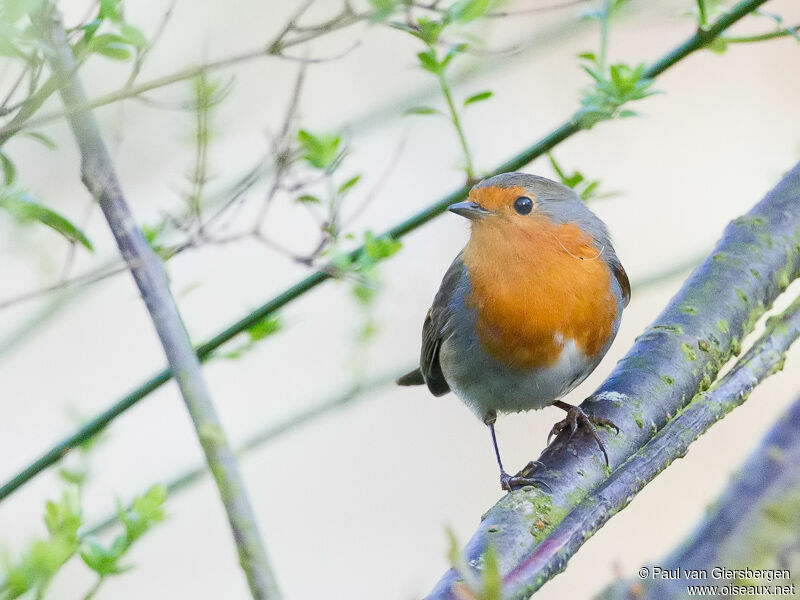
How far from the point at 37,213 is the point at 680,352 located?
1314mm

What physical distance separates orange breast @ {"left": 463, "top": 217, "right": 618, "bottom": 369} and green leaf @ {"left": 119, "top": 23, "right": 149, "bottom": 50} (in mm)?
1385

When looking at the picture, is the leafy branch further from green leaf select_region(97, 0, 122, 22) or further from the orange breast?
the orange breast

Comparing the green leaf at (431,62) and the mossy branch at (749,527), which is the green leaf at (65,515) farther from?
the green leaf at (431,62)

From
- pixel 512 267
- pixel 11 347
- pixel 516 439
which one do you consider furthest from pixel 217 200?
pixel 516 439

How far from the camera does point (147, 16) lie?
3.03 meters

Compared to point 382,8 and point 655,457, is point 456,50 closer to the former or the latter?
point 382,8

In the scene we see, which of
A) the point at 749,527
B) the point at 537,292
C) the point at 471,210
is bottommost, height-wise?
the point at 749,527

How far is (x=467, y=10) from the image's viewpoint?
1614 mm

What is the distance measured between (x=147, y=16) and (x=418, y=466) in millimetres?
3066

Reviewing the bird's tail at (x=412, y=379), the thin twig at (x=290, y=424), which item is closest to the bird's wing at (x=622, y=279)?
the thin twig at (x=290, y=424)

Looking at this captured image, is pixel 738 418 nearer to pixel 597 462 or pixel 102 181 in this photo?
pixel 597 462

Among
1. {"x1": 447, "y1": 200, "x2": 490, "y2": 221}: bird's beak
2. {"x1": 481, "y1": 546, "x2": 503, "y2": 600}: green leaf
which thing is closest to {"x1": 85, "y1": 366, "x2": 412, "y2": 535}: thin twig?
{"x1": 447, "y1": 200, "x2": 490, "y2": 221}: bird's beak

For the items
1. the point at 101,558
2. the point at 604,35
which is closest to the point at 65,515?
the point at 101,558

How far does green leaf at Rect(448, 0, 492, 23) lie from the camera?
1.61m
